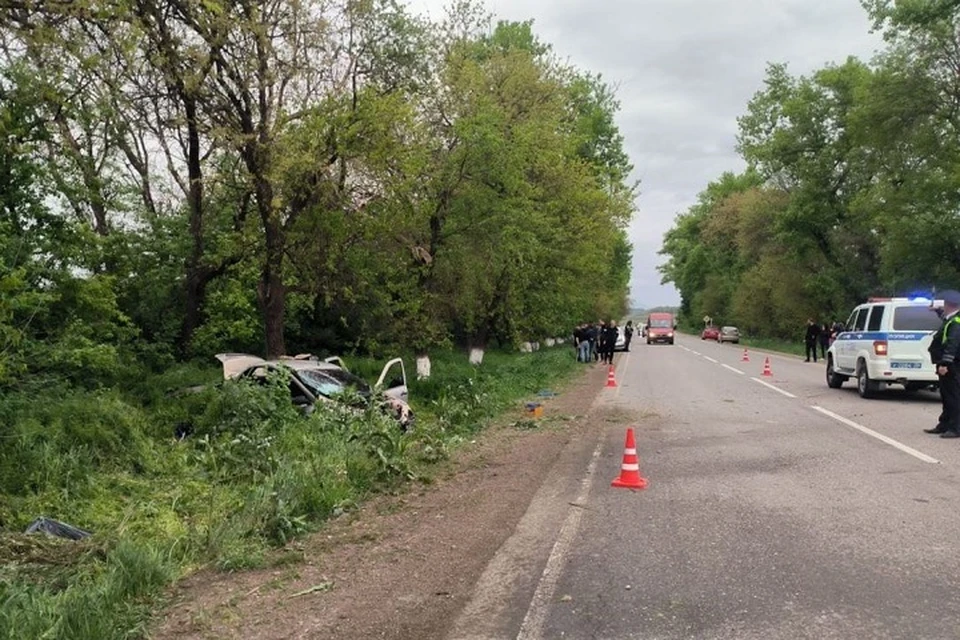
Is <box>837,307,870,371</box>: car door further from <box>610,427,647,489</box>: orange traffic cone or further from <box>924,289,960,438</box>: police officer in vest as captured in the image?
<box>610,427,647,489</box>: orange traffic cone

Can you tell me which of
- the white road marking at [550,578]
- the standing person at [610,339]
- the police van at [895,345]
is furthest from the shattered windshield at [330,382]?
the standing person at [610,339]

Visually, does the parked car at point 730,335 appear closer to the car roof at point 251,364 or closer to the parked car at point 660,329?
the parked car at point 660,329

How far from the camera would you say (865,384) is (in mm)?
15992

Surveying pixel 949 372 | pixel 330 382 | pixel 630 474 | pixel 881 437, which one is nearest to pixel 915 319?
pixel 949 372

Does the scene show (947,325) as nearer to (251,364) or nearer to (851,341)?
(851,341)

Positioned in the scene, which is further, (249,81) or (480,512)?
(249,81)

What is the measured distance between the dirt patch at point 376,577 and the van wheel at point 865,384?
10.2 meters

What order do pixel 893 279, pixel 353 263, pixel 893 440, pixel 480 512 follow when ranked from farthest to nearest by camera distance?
pixel 893 279 < pixel 353 263 < pixel 893 440 < pixel 480 512

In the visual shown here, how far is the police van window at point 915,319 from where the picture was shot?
15.1m

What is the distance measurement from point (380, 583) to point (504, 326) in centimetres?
2444

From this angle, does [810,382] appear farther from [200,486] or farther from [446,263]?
[200,486]

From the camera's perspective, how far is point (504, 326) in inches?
1165

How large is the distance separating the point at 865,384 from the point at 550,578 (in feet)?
43.3

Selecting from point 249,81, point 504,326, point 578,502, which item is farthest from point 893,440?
point 504,326
